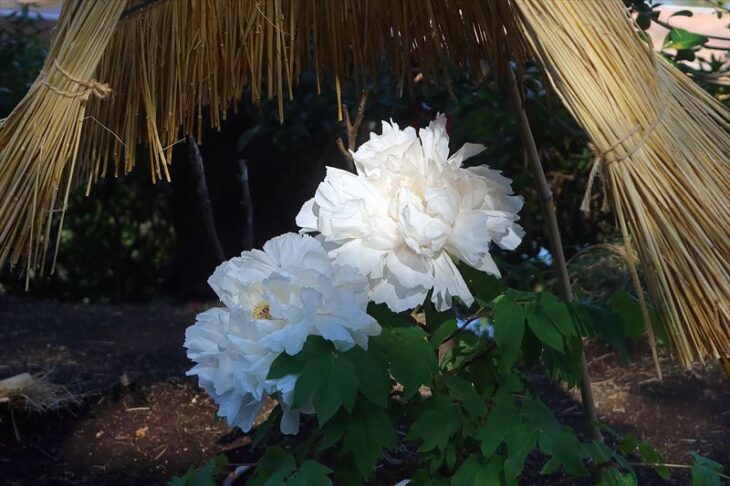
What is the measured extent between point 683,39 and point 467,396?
1.60 metres

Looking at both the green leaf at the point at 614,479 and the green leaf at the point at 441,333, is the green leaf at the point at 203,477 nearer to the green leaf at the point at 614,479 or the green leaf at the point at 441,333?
the green leaf at the point at 441,333

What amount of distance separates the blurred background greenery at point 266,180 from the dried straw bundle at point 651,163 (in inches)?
52.8

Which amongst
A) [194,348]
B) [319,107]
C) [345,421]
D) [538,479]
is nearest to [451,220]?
[345,421]

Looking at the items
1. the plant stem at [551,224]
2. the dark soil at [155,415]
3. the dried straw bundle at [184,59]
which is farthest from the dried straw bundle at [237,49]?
the dark soil at [155,415]

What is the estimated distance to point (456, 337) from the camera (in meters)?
1.65

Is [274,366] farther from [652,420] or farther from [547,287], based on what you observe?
[547,287]

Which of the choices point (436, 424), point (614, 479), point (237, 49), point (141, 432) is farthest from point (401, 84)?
point (141, 432)

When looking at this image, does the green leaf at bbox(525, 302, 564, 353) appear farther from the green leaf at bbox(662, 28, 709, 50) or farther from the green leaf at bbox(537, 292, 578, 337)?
the green leaf at bbox(662, 28, 709, 50)

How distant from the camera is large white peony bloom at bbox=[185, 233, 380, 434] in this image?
1.29 m

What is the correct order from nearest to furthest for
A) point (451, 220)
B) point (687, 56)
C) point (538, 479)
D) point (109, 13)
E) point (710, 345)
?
point (710, 345) → point (451, 220) → point (109, 13) → point (538, 479) → point (687, 56)

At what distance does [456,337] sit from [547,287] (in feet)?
7.04

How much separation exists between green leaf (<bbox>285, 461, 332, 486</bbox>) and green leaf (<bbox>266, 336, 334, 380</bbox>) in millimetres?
184

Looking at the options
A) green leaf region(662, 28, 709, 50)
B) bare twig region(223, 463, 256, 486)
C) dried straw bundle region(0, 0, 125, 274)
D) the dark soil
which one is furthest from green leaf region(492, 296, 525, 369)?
green leaf region(662, 28, 709, 50)

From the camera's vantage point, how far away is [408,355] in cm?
134
